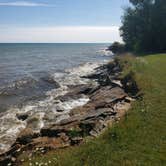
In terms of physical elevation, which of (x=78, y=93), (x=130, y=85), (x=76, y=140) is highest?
(x=130, y=85)

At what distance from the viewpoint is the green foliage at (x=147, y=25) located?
58.3 meters

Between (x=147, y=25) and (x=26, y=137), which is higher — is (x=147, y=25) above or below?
above

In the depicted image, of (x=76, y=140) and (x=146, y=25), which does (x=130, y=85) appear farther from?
(x=146, y=25)

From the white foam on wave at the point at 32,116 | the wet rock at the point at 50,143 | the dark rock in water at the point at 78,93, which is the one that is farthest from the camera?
the dark rock in water at the point at 78,93

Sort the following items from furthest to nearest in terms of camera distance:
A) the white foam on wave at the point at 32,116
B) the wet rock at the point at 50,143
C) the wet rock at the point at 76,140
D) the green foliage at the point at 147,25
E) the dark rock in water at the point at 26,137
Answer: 1. the green foliage at the point at 147,25
2. the white foam on wave at the point at 32,116
3. the dark rock in water at the point at 26,137
4. the wet rock at the point at 76,140
5. the wet rock at the point at 50,143

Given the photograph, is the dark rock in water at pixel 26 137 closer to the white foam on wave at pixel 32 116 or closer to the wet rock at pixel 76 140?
the white foam on wave at pixel 32 116

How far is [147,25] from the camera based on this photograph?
60719mm

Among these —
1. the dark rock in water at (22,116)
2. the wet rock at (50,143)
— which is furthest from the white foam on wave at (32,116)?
the wet rock at (50,143)

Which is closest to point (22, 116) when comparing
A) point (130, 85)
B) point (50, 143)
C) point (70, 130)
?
point (70, 130)

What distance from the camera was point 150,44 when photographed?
6059 centimetres

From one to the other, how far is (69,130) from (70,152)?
2.58 meters

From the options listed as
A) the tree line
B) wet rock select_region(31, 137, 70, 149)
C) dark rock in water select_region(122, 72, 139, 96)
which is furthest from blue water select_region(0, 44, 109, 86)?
wet rock select_region(31, 137, 70, 149)

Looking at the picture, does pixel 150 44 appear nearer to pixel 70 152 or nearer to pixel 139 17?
pixel 139 17

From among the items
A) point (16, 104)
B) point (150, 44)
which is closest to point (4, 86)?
point (16, 104)
